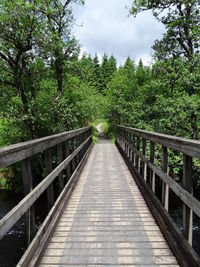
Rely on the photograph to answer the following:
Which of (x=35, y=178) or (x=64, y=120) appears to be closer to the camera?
(x=64, y=120)

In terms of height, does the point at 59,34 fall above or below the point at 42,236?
above

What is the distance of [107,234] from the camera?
2939 mm

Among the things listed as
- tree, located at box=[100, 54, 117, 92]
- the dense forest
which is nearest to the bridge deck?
the dense forest

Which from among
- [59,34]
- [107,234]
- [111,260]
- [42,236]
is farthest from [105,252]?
[59,34]

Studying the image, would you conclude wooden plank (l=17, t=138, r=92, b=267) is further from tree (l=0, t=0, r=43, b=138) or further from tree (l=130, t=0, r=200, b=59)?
tree (l=130, t=0, r=200, b=59)

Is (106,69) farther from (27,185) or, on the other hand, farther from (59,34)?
(27,185)

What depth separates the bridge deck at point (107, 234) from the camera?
7.81ft

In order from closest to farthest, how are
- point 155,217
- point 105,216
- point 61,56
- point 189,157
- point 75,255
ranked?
point 189,157, point 75,255, point 155,217, point 105,216, point 61,56

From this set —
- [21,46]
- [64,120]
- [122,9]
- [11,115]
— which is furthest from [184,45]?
[11,115]

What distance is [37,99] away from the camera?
40.8ft

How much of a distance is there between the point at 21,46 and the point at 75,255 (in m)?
10.3

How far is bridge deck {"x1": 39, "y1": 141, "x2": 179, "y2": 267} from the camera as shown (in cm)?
238

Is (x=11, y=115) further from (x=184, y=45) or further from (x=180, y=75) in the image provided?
(x=184, y=45)

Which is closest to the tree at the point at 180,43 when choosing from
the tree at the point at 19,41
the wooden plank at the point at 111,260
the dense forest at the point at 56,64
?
the dense forest at the point at 56,64
